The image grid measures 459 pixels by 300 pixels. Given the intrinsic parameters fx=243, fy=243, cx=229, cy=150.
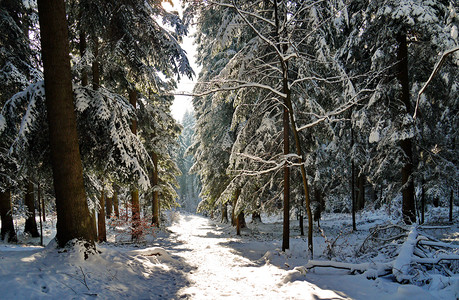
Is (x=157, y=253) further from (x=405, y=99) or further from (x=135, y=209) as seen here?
(x=405, y=99)

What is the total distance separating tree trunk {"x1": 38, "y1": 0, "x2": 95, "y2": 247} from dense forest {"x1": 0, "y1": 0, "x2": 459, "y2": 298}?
19 millimetres

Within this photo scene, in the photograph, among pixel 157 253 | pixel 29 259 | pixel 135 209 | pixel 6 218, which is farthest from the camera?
pixel 135 209

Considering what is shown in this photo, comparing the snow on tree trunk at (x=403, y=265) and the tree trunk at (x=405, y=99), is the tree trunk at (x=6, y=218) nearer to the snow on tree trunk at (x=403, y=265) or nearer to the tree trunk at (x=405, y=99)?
the snow on tree trunk at (x=403, y=265)

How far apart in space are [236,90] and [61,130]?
264 inches

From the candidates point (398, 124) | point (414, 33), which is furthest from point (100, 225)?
point (414, 33)

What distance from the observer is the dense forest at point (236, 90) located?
15.7 ft

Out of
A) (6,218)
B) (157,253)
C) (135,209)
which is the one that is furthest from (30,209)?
(157,253)

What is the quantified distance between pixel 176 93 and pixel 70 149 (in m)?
2.37

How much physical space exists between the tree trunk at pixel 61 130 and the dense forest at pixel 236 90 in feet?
0.06

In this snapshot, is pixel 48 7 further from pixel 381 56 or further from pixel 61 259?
pixel 381 56

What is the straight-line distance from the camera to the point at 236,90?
999cm

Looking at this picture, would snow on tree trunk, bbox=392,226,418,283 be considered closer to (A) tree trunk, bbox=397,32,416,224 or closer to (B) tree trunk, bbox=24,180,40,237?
(A) tree trunk, bbox=397,32,416,224

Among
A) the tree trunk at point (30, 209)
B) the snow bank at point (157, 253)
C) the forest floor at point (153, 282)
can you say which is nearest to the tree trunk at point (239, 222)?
the snow bank at point (157, 253)

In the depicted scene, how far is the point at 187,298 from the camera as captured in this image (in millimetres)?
4109
